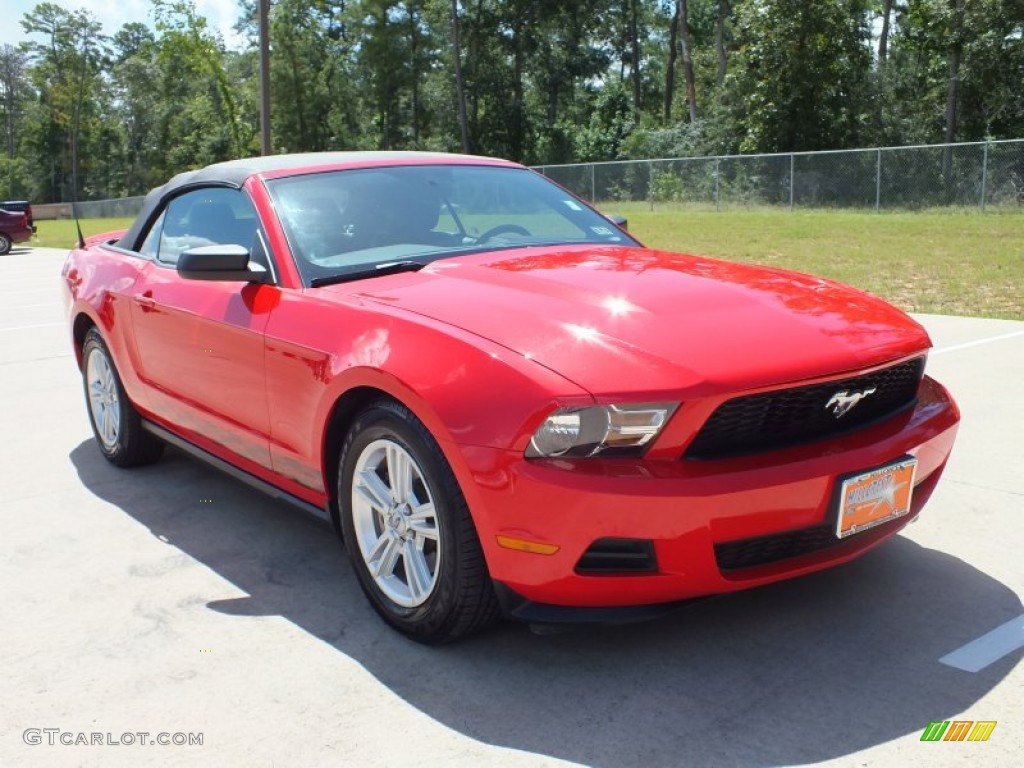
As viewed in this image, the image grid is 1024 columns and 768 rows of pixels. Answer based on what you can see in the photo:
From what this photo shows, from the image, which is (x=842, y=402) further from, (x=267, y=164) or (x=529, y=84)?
(x=529, y=84)

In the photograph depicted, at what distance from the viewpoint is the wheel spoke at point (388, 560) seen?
331 centimetres

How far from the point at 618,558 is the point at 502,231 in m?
1.94

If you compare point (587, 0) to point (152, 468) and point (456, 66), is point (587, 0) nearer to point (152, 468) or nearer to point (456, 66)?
point (456, 66)

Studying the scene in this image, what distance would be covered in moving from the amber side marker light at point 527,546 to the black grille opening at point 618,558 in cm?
8

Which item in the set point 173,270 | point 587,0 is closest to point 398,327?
point 173,270

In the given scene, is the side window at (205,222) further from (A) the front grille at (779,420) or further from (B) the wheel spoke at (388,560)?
(A) the front grille at (779,420)

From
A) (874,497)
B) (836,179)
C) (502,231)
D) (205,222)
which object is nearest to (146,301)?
(205,222)

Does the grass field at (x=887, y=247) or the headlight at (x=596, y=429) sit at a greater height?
the headlight at (x=596, y=429)

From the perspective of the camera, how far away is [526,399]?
2.79m

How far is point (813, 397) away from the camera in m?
3.02

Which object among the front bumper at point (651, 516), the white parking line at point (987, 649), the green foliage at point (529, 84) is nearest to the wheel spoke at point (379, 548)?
the front bumper at point (651, 516)

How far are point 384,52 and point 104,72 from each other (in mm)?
50331

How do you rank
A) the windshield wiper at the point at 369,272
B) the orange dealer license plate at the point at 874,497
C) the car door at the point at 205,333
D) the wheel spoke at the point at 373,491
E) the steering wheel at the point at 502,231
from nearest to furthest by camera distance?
1. the orange dealer license plate at the point at 874,497
2. the wheel spoke at the point at 373,491
3. the windshield wiper at the point at 369,272
4. the car door at the point at 205,333
5. the steering wheel at the point at 502,231

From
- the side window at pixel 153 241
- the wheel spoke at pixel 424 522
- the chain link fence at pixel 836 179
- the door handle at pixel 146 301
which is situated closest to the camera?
the wheel spoke at pixel 424 522
